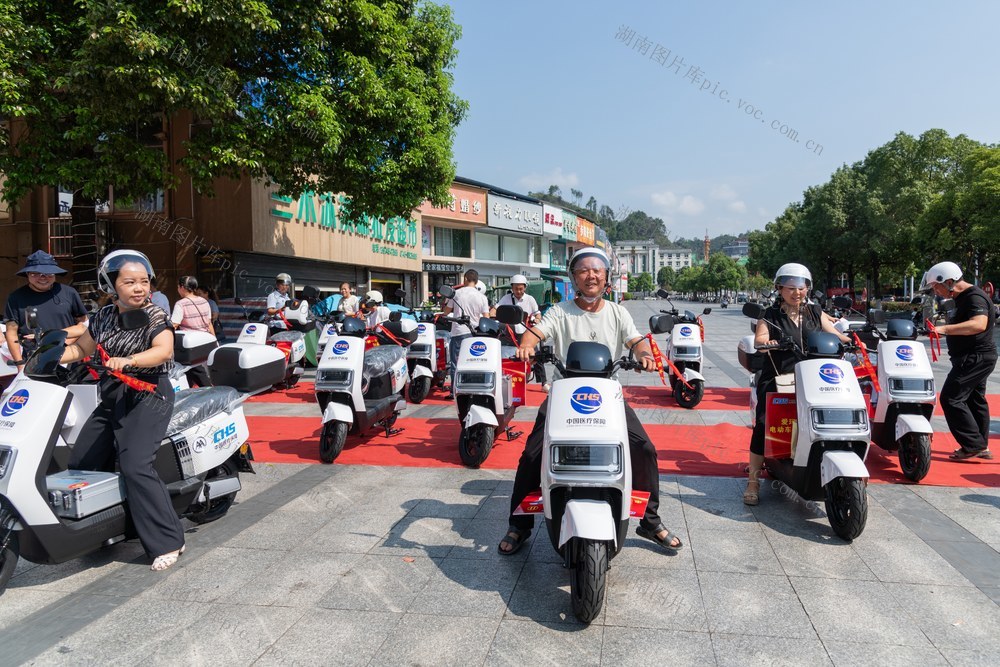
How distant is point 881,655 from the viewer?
8.45ft

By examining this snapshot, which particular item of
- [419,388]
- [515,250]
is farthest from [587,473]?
[515,250]

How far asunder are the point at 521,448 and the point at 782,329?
8.63 feet

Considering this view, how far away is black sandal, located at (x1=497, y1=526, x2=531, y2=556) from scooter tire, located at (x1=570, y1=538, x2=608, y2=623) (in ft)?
2.69

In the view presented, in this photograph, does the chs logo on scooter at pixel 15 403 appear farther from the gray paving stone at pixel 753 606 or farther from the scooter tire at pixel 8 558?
the gray paving stone at pixel 753 606

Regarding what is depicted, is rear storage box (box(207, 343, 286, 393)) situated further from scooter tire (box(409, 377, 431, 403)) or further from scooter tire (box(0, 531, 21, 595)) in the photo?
scooter tire (box(409, 377, 431, 403))

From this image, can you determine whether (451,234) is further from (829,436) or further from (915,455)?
(829,436)

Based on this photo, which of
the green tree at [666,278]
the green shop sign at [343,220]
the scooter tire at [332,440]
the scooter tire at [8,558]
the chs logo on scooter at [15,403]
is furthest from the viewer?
the green tree at [666,278]

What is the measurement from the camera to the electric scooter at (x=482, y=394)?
5.42m

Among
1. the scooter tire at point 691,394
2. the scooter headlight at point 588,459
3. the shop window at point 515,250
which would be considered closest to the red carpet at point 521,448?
the scooter tire at point 691,394

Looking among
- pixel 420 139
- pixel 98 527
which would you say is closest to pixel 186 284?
pixel 420 139

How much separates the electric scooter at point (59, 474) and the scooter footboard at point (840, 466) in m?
3.60

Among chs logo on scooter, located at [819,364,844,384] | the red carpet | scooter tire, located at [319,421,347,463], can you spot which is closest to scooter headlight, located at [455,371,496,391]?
the red carpet

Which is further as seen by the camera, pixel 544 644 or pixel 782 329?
pixel 782 329

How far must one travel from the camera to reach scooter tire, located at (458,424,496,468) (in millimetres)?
5406
